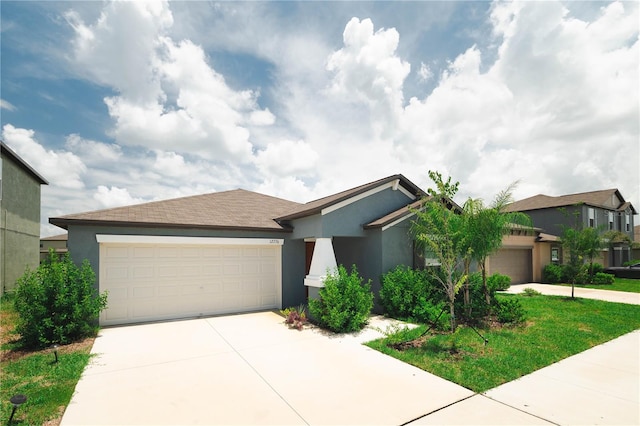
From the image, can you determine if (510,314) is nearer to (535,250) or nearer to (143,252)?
(143,252)

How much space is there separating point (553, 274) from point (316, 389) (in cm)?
2159

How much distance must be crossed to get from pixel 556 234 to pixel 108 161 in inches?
1214

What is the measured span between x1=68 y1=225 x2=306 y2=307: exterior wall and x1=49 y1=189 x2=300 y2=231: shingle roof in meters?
0.27

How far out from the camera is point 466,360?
6371 millimetres

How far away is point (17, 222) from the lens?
17188mm

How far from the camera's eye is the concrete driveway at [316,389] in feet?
14.2

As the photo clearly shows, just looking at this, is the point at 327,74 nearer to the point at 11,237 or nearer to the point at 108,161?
the point at 108,161

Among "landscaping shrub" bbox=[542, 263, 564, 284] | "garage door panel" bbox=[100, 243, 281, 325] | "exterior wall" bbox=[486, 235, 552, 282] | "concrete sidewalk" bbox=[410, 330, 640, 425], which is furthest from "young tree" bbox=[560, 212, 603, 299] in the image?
"garage door panel" bbox=[100, 243, 281, 325]

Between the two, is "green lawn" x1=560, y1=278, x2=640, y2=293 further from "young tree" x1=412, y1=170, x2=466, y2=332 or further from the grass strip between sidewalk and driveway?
"young tree" x1=412, y1=170, x2=466, y2=332

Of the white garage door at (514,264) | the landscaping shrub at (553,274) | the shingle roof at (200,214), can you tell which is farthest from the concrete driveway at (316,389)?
the landscaping shrub at (553,274)

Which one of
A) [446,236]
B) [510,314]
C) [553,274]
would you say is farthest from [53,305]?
[553,274]

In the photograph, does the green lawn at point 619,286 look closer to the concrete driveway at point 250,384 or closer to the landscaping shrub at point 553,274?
the landscaping shrub at point 553,274

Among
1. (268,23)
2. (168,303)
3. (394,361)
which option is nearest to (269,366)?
(394,361)

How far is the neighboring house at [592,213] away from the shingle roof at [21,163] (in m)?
33.5
